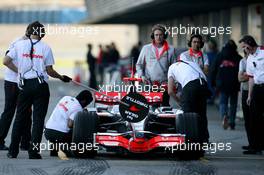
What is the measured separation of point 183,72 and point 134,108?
1.10 m

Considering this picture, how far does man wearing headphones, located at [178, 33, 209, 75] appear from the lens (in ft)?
48.8

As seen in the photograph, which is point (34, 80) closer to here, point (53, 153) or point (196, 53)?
point (53, 153)

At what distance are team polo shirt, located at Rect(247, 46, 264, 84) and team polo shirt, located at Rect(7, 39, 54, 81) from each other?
10.6ft

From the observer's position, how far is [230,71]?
Answer: 19.9 meters

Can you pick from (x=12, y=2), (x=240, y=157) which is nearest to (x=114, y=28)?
(x=12, y=2)

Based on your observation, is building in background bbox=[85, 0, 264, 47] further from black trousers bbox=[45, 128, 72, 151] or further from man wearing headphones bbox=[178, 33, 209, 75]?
black trousers bbox=[45, 128, 72, 151]

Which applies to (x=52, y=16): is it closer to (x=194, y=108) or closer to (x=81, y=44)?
(x=81, y=44)

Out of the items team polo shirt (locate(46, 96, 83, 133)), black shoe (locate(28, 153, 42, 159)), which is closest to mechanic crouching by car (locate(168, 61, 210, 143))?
team polo shirt (locate(46, 96, 83, 133))

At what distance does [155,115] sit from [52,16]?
67.0m

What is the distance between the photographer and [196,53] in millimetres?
15031

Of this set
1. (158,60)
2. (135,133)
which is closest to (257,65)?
(158,60)

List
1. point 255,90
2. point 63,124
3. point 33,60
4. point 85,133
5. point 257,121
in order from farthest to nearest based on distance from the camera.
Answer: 1. point 257,121
2. point 255,90
3. point 63,124
4. point 33,60
5. point 85,133

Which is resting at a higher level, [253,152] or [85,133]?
[85,133]

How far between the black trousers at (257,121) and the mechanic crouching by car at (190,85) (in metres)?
1.03
